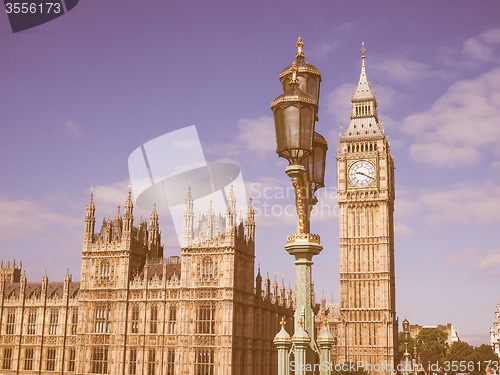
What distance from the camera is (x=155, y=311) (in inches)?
2606

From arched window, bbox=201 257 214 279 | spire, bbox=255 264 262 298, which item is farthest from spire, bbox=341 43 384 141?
arched window, bbox=201 257 214 279

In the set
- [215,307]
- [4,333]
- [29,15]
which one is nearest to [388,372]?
[215,307]

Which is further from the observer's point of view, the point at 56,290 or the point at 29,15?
the point at 56,290

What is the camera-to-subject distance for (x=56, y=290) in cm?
7744

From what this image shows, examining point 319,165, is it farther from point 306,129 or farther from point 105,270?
point 105,270

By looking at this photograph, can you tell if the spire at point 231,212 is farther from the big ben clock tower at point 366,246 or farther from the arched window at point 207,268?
the big ben clock tower at point 366,246

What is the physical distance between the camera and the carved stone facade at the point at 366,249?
3482 inches

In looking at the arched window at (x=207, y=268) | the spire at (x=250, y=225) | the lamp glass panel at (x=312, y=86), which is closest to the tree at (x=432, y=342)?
the spire at (x=250, y=225)

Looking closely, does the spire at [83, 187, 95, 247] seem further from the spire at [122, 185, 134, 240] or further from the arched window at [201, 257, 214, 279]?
the arched window at [201, 257, 214, 279]

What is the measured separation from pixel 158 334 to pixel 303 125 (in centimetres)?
5481

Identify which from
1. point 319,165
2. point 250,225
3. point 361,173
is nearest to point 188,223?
point 250,225

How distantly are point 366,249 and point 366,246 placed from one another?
1.44 feet

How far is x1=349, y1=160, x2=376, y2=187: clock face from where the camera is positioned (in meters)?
94.7

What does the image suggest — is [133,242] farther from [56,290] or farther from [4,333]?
[4,333]
